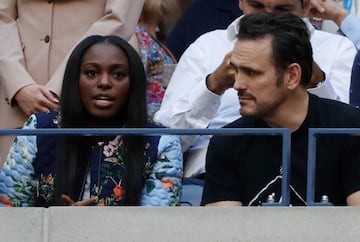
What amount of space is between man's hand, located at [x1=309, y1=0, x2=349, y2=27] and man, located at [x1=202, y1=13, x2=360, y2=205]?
102 cm

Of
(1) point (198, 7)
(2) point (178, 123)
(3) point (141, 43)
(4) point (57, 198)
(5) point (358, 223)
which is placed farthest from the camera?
(1) point (198, 7)

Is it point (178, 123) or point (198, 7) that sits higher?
point (198, 7)

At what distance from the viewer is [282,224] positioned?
6402mm

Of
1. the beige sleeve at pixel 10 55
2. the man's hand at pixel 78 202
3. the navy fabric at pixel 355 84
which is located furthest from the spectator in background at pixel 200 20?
the man's hand at pixel 78 202

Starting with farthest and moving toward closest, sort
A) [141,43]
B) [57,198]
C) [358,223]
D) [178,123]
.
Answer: [141,43], [178,123], [57,198], [358,223]

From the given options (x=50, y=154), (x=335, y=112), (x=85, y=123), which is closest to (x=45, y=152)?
(x=50, y=154)

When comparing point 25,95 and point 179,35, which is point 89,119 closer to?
point 25,95

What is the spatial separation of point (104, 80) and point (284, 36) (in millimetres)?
892

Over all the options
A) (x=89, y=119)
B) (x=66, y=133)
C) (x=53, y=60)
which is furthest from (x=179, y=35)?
(x=66, y=133)

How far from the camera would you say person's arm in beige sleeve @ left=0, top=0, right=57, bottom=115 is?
7.58 meters

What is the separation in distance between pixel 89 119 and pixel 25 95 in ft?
1.85

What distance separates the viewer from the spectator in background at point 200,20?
8.89 meters

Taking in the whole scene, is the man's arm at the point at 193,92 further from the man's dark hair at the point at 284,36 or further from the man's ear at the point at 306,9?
the man's ear at the point at 306,9

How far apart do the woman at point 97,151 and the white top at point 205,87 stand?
44cm
